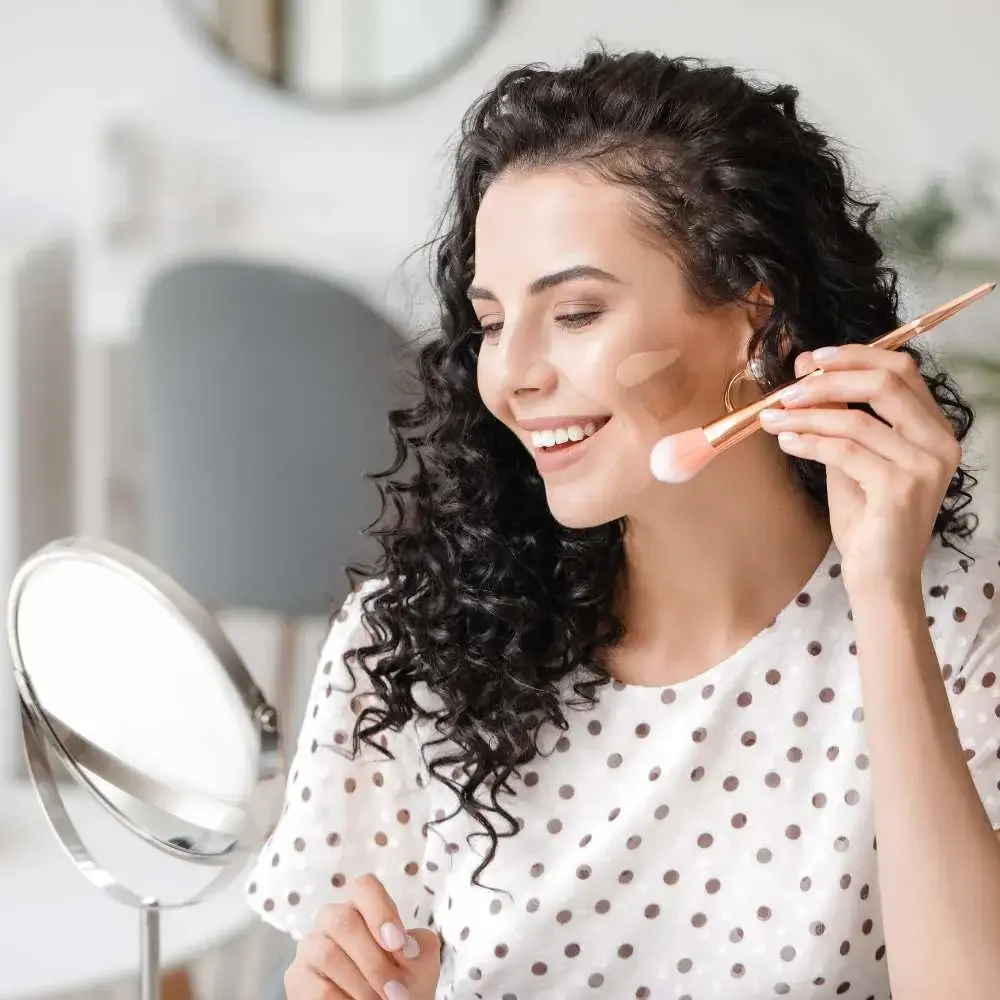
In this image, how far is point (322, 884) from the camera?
3.08 feet

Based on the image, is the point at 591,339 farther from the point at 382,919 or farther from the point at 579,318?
the point at 382,919

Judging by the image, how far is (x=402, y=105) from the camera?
1.19m

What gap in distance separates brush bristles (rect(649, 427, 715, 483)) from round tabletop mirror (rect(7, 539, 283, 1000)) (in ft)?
1.08

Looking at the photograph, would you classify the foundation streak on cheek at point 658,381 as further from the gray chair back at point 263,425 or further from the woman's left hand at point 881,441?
the gray chair back at point 263,425

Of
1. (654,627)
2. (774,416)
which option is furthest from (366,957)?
(774,416)

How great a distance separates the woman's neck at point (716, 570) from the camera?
2.88 feet

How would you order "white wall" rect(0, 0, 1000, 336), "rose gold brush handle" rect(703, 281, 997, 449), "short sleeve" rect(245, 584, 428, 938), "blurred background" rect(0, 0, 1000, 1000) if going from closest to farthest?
"rose gold brush handle" rect(703, 281, 997, 449), "short sleeve" rect(245, 584, 428, 938), "white wall" rect(0, 0, 1000, 336), "blurred background" rect(0, 0, 1000, 1000)

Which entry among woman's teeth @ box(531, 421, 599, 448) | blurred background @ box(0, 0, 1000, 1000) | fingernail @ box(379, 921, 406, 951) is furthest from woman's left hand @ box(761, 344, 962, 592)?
blurred background @ box(0, 0, 1000, 1000)

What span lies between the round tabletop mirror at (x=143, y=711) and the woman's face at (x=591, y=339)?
0.26m

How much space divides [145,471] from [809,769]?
748mm

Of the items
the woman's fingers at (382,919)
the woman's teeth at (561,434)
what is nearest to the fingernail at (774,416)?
the woman's teeth at (561,434)

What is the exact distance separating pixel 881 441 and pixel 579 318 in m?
0.20

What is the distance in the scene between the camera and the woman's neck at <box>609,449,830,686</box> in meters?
0.88

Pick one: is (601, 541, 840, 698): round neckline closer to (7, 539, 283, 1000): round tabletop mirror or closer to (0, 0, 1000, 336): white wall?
(7, 539, 283, 1000): round tabletop mirror
